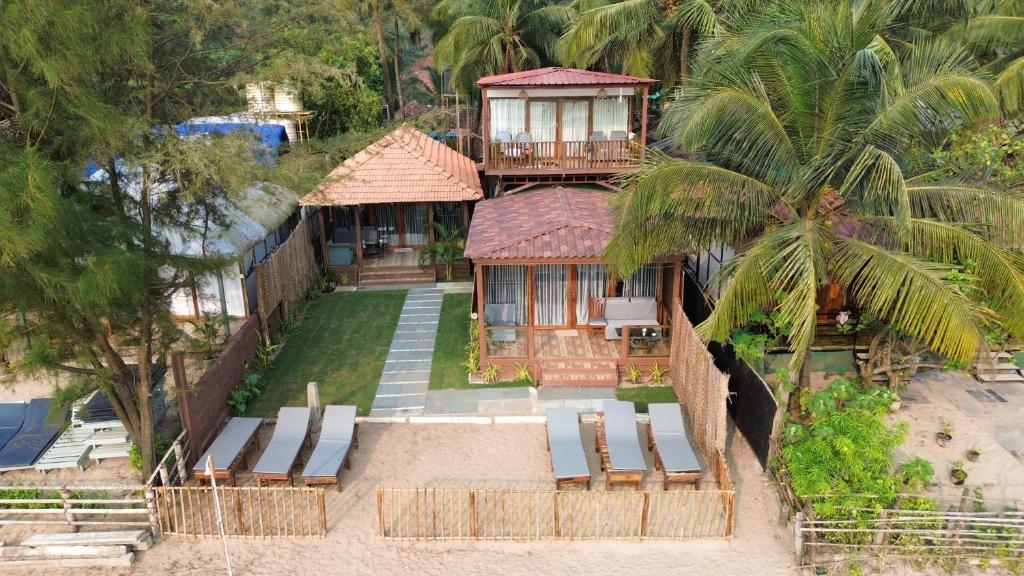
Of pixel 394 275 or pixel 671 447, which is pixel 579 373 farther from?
pixel 394 275

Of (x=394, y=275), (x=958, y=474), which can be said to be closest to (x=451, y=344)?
(x=394, y=275)

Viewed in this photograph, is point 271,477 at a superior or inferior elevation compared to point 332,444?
inferior

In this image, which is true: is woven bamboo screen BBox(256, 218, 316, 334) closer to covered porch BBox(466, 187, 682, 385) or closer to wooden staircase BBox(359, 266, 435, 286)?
wooden staircase BBox(359, 266, 435, 286)

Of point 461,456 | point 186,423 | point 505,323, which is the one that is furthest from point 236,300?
point 461,456

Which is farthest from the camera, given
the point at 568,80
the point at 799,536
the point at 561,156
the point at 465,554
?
the point at 561,156

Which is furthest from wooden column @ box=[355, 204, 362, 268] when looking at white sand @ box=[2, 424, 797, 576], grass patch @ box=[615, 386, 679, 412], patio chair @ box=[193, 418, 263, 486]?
white sand @ box=[2, 424, 797, 576]

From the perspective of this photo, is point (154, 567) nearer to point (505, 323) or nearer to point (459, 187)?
point (505, 323)

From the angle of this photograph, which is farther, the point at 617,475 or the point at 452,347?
the point at 452,347
